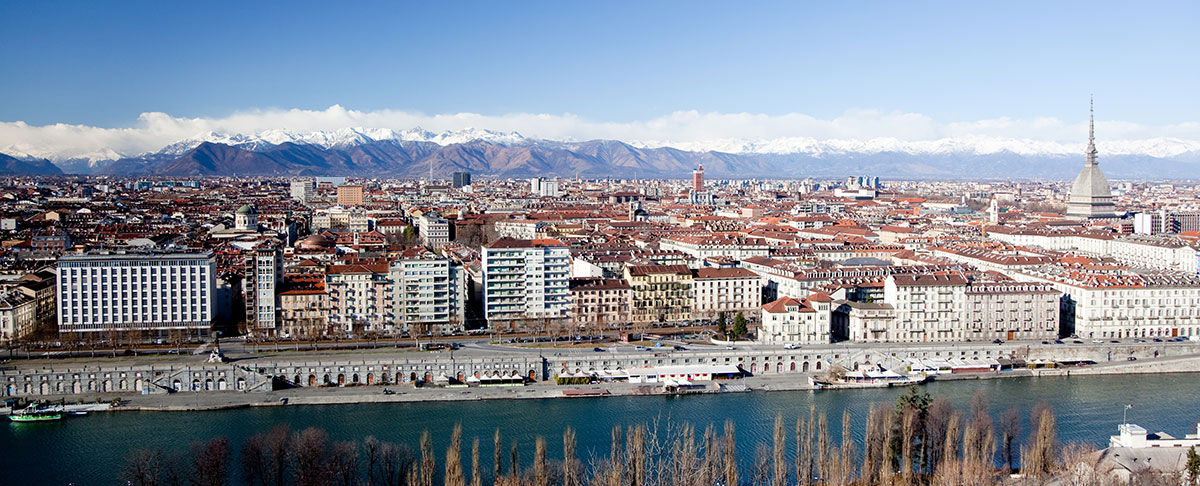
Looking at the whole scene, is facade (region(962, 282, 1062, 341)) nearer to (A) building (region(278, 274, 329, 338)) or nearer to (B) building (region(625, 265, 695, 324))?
(B) building (region(625, 265, 695, 324))

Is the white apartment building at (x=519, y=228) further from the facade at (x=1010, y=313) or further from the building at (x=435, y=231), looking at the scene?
the facade at (x=1010, y=313)

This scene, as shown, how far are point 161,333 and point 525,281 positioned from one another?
285 inches

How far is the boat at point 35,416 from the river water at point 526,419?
158 millimetres

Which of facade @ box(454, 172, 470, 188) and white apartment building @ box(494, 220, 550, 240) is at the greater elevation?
facade @ box(454, 172, 470, 188)

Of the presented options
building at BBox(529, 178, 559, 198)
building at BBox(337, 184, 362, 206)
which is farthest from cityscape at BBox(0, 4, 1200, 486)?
building at BBox(529, 178, 559, 198)

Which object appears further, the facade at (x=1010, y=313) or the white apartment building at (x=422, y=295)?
the white apartment building at (x=422, y=295)

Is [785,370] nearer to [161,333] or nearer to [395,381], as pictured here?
[395,381]

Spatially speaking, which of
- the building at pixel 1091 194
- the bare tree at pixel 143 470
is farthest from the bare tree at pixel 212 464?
the building at pixel 1091 194

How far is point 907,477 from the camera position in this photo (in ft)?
40.2

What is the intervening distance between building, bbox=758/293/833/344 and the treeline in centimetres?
651

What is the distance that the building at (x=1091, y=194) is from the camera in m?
49.9

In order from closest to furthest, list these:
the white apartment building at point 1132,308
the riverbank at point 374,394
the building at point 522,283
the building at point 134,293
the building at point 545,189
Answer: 1. the riverbank at point 374,394
2. the building at point 134,293
3. the white apartment building at point 1132,308
4. the building at point 522,283
5. the building at point 545,189

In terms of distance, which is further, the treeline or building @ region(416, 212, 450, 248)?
building @ region(416, 212, 450, 248)

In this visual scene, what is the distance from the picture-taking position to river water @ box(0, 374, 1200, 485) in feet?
46.4
